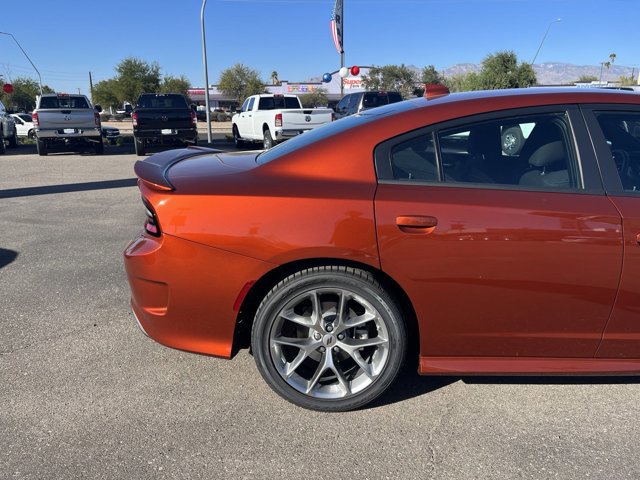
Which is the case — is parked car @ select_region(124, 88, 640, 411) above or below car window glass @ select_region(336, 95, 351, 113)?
below

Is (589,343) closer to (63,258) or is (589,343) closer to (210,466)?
(210,466)

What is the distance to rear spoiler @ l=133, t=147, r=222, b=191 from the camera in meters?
2.75

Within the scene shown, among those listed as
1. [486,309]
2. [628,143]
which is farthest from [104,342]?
→ [628,143]

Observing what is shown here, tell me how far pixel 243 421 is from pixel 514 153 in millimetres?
2053

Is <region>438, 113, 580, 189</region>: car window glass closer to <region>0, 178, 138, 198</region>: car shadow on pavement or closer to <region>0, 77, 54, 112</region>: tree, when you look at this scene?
<region>0, 178, 138, 198</region>: car shadow on pavement

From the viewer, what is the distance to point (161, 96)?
16.0 metres

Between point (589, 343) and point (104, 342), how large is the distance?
3.00m

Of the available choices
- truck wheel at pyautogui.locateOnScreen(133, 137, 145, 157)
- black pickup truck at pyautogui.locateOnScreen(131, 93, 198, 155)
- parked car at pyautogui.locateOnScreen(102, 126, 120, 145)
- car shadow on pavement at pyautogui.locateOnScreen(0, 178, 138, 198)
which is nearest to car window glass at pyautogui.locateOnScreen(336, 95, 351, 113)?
black pickup truck at pyautogui.locateOnScreen(131, 93, 198, 155)

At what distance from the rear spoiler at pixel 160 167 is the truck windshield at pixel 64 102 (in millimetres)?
14184


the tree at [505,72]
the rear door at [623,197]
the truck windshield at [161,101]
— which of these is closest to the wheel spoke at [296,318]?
the rear door at [623,197]

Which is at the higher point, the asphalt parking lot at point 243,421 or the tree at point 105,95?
the tree at point 105,95

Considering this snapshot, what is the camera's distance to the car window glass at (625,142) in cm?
267

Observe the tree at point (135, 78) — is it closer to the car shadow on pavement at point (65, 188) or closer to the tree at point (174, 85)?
the tree at point (174, 85)

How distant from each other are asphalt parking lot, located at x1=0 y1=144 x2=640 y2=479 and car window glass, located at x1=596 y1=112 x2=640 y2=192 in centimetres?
123
